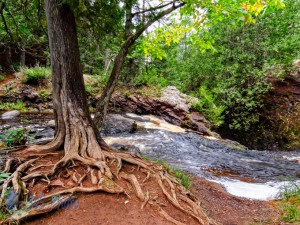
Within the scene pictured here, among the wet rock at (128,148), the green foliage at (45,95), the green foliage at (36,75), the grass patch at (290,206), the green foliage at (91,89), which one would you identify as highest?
the green foliage at (36,75)

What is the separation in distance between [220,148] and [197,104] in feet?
17.0

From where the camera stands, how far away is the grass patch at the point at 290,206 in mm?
4000

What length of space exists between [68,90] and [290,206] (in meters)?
4.54

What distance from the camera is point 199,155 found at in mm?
8906

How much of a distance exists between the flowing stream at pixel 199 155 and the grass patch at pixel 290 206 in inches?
14.7

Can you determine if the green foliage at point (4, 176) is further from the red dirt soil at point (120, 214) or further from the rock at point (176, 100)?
the rock at point (176, 100)

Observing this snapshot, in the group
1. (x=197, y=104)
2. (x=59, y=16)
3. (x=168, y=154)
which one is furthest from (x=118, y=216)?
(x=197, y=104)

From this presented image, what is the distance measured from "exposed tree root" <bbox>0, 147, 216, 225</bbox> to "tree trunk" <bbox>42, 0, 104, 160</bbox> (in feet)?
0.88

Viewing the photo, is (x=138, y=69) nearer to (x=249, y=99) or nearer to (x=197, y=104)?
(x=197, y=104)

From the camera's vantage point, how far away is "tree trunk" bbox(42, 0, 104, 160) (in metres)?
4.26

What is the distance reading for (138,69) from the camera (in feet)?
58.4

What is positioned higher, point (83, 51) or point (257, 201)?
point (83, 51)

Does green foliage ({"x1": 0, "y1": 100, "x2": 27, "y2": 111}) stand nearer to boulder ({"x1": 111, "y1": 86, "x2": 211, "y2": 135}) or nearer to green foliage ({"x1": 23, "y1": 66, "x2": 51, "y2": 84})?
green foliage ({"x1": 23, "y1": 66, "x2": 51, "y2": 84})

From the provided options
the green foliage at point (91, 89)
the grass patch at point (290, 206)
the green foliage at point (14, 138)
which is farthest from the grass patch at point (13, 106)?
the grass patch at point (290, 206)
